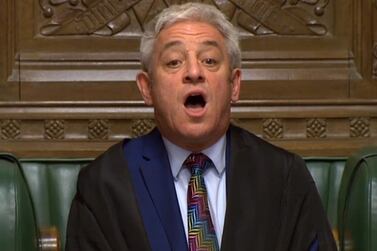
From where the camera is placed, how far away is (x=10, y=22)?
2.91 meters

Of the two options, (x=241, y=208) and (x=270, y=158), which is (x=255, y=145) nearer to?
(x=270, y=158)

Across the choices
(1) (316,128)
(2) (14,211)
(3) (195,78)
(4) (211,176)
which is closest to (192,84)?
(3) (195,78)

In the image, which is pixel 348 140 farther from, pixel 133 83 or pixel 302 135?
pixel 133 83

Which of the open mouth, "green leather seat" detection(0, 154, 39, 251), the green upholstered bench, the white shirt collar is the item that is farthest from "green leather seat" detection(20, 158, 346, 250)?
the open mouth

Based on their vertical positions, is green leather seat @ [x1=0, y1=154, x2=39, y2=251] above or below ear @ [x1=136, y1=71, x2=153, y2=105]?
below

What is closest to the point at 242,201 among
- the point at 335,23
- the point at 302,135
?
the point at 302,135

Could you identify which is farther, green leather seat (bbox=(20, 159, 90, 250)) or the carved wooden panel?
the carved wooden panel


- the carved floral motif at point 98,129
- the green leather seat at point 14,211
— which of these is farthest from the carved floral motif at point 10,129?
the green leather seat at point 14,211

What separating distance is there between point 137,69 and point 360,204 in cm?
99

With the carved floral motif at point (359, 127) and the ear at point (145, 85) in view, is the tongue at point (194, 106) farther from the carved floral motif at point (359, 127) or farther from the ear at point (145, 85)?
the carved floral motif at point (359, 127)

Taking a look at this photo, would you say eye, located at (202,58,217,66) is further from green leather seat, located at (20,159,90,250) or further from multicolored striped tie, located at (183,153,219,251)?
green leather seat, located at (20,159,90,250)

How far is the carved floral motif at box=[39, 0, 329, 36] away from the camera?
2.93 meters

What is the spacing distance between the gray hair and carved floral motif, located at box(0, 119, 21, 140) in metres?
0.79

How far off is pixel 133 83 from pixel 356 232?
981 mm
